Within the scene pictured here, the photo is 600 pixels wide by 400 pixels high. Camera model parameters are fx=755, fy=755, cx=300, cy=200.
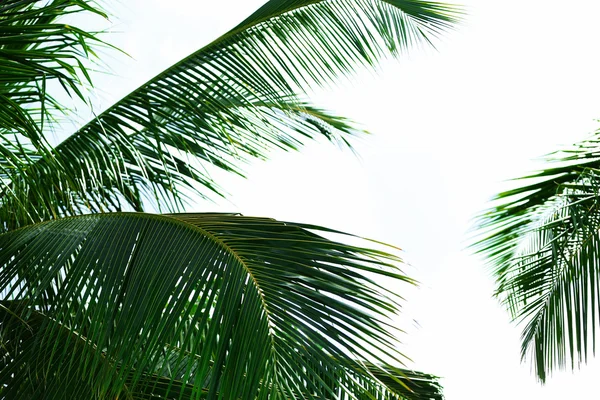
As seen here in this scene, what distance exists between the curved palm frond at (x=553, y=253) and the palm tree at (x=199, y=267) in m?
1.17

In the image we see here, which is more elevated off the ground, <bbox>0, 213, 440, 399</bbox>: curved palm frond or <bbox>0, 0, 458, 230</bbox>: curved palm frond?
<bbox>0, 0, 458, 230</bbox>: curved palm frond

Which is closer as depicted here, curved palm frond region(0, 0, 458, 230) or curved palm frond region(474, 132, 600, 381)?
curved palm frond region(0, 0, 458, 230)

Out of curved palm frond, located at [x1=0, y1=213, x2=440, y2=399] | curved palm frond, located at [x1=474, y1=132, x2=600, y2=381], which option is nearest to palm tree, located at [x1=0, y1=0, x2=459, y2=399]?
curved palm frond, located at [x1=0, y1=213, x2=440, y2=399]

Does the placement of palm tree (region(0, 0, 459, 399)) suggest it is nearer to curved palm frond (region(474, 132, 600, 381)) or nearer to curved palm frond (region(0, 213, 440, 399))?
curved palm frond (region(0, 213, 440, 399))

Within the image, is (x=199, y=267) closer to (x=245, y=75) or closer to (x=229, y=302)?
(x=229, y=302)

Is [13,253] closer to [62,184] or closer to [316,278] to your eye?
[62,184]

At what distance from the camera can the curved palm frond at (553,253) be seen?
350 cm

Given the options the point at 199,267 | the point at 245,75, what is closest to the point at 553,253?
the point at 245,75

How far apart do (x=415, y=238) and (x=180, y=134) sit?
4.50 metres

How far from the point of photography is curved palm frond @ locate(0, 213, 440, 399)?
156 centimetres

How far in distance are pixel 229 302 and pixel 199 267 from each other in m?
0.17

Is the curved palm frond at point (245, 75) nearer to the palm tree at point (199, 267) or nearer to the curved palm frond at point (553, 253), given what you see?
the palm tree at point (199, 267)

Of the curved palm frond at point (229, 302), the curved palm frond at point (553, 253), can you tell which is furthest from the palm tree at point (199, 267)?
the curved palm frond at point (553, 253)

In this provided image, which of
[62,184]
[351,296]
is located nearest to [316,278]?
[351,296]
